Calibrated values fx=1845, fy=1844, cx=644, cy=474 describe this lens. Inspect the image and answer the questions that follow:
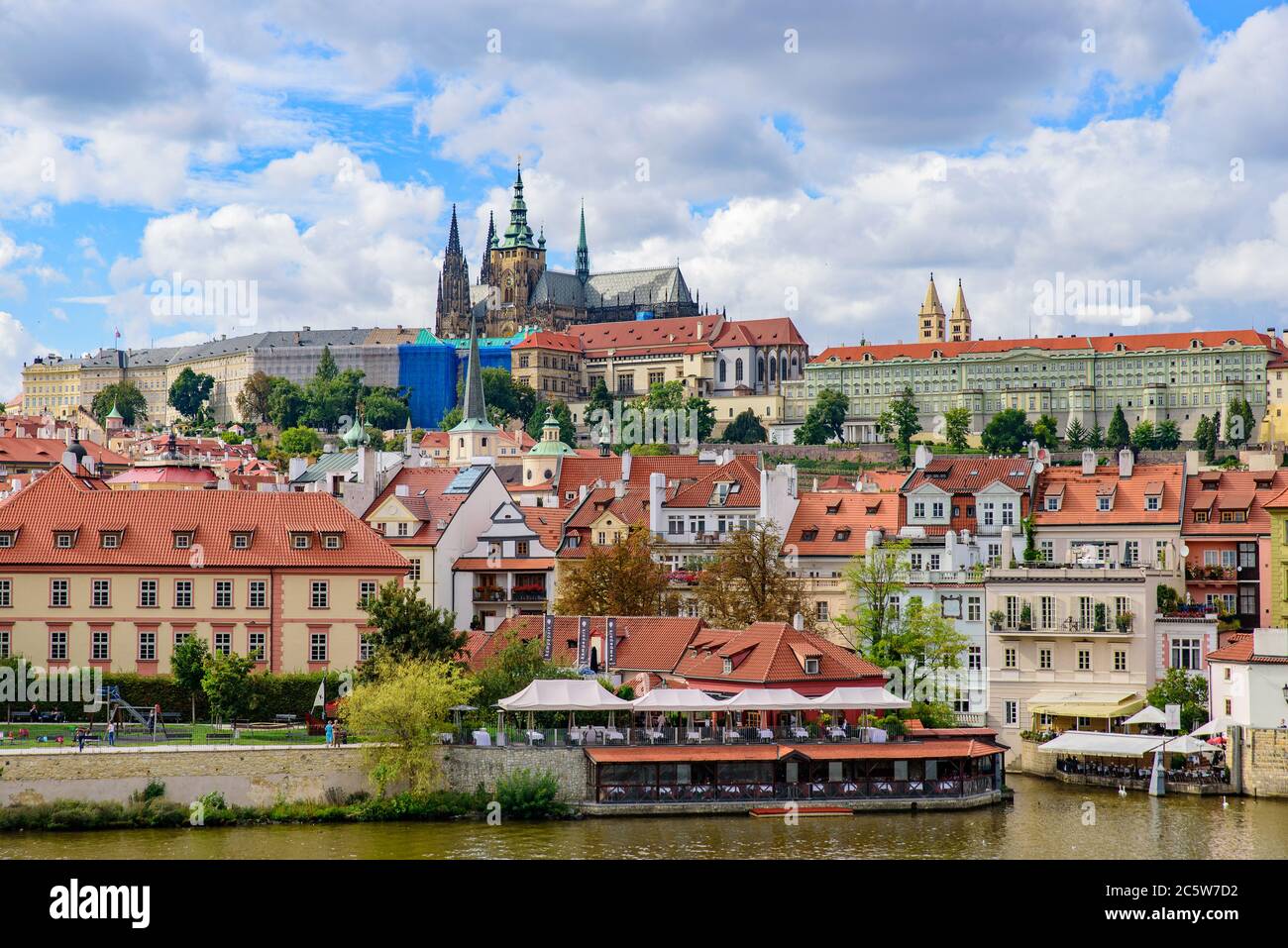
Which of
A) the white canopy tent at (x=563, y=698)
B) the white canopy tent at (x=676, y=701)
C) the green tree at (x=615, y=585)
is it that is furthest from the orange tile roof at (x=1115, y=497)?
the white canopy tent at (x=563, y=698)

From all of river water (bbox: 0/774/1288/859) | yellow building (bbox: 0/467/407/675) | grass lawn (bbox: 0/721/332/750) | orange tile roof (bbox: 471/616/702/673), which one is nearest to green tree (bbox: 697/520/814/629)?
orange tile roof (bbox: 471/616/702/673)

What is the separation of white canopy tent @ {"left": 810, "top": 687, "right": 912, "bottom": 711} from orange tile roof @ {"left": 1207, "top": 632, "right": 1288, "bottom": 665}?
8993 millimetres

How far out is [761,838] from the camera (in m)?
42.4

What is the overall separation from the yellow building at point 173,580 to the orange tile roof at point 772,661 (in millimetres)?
10492

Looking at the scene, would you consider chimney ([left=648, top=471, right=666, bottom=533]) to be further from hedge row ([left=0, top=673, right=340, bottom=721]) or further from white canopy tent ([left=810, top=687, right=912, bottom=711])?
white canopy tent ([left=810, top=687, right=912, bottom=711])

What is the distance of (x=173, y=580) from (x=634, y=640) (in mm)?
14052

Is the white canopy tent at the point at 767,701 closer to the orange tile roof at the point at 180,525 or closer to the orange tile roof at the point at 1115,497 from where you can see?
the orange tile roof at the point at 180,525
